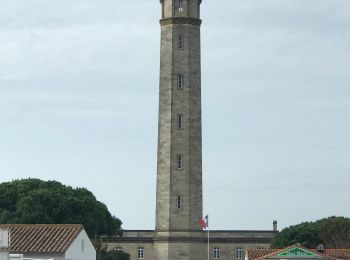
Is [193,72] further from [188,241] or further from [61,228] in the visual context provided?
[61,228]

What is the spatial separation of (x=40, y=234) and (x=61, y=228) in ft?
3.99

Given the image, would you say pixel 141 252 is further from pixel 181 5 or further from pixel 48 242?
pixel 48 242

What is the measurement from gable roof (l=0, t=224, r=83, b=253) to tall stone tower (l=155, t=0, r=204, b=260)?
32791 mm

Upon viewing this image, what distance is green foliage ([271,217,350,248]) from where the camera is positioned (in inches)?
4129

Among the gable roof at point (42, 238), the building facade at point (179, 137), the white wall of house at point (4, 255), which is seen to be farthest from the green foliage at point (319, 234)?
the white wall of house at point (4, 255)

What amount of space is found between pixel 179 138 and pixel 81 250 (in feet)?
109

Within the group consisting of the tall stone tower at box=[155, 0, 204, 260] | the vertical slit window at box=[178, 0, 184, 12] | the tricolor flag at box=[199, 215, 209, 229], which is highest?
the vertical slit window at box=[178, 0, 184, 12]

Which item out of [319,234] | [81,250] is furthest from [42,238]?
[319,234]

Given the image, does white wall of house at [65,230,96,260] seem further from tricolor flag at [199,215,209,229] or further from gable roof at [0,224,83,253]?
tricolor flag at [199,215,209,229]

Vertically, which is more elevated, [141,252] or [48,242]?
[141,252]

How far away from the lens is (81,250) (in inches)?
2564

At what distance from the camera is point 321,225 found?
353 feet

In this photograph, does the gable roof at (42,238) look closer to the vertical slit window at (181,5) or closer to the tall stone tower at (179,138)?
the tall stone tower at (179,138)

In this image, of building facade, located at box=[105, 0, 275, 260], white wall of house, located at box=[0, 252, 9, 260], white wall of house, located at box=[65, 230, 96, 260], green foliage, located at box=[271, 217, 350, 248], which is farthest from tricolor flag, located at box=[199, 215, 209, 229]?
white wall of house, located at box=[0, 252, 9, 260]
